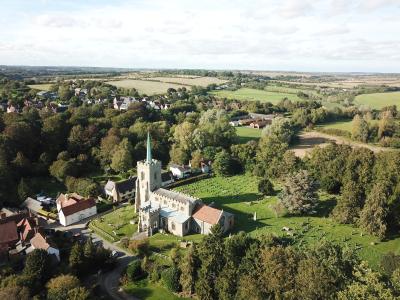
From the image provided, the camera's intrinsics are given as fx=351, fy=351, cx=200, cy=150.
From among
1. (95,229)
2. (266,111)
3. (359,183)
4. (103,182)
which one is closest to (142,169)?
(95,229)

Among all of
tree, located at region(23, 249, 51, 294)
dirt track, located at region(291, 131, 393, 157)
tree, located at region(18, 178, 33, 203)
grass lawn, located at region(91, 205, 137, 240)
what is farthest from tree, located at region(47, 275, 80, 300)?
dirt track, located at region(291, 131, 393, 157)

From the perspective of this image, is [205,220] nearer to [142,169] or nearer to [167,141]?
[142,169]

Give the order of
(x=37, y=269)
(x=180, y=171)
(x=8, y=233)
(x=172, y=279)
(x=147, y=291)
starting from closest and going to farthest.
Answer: (x=37, y=269) < (x=172, y=279) < (x=147, y=291) < (x=8, y=233) < (x=180, y=171)

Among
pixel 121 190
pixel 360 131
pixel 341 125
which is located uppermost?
Result: pixel 360 131

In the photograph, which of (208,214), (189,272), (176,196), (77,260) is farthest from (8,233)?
(208,214)

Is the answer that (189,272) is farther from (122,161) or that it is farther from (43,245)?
(122,161)

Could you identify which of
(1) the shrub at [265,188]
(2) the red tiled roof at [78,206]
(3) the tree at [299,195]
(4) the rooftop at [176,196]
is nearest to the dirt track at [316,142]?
(1) the shrub at [265,188]

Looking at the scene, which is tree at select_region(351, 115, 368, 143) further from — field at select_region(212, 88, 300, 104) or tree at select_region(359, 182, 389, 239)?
field at select_region(212, 88, 300, 104)
